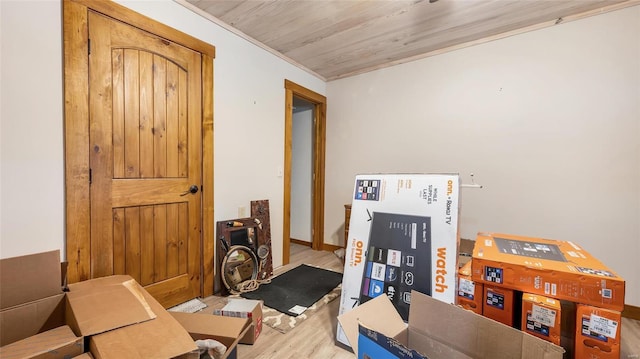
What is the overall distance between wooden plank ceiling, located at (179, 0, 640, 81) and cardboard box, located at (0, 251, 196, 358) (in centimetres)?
210

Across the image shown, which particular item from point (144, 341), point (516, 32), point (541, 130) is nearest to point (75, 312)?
point (144, 341)

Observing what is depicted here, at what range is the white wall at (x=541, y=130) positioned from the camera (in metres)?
2.11

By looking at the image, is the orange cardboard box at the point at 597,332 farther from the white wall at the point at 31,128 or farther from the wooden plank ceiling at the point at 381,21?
the white wall at the point at 31,128

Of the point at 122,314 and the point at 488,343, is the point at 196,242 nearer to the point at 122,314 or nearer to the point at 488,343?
the point at 122,314

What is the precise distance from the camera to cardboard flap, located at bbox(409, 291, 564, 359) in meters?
0.90

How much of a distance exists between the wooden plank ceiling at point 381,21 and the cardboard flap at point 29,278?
80.2 inches

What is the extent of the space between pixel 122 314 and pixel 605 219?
3441mm

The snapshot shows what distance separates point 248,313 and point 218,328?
0.76 ft

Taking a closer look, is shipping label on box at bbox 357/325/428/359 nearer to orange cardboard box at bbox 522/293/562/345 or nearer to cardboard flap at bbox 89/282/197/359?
cardboard flap at bbox 89/282/197/359

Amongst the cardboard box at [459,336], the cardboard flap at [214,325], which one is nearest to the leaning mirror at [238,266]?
the cardboard flap at [214,325]

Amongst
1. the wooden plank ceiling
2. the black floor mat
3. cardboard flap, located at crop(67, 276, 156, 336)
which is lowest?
the black floor mat

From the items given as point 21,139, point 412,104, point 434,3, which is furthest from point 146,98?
point 412,104

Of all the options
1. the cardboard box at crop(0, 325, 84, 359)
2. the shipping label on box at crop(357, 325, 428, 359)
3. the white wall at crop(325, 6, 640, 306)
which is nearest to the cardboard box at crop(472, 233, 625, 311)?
the shipping label on box at crop(357, 325, 428, 359)

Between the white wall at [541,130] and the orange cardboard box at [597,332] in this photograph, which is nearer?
the orange cardboard box at [597,332]
